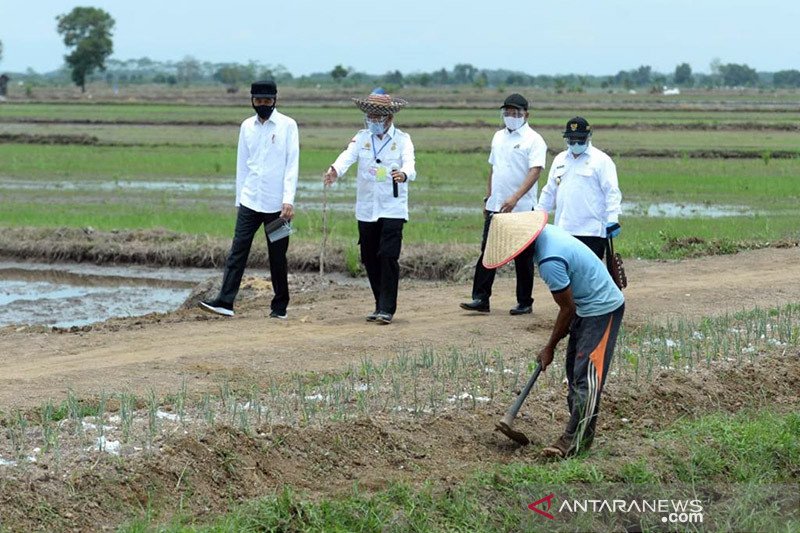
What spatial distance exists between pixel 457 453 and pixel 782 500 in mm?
A: 1824

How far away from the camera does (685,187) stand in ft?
78.0

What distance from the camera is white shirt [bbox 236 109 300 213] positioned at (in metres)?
10.6

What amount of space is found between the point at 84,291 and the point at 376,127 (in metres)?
5.74

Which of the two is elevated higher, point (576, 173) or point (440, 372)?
point (576, 173)

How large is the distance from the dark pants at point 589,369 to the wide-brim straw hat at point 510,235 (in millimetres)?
691

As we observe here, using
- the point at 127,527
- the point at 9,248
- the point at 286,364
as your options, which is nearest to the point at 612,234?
the point at 286,364

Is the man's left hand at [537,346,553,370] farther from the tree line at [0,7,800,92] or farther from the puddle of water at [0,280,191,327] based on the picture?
the tree line at [0,7,800,92]

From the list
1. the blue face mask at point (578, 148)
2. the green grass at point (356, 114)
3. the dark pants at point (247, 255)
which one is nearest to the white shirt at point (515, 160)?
the blue face mask at point (578, 148)

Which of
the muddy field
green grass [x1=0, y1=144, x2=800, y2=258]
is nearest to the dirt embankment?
the muddy field

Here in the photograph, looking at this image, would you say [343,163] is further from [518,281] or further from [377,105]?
[518,281]

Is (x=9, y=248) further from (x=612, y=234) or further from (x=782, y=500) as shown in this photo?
(x=782, y=500)

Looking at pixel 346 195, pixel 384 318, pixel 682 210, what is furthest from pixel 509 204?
pixel 346 195

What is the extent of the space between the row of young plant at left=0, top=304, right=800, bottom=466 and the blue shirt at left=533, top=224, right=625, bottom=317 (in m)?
1.25

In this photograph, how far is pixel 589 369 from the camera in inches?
280
